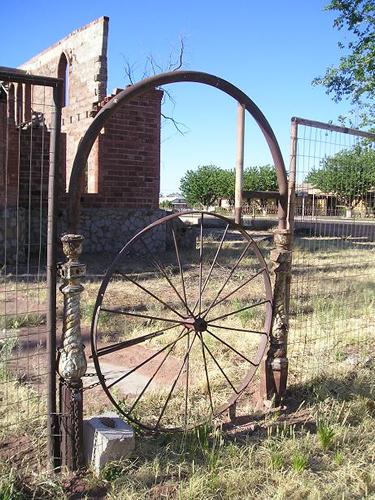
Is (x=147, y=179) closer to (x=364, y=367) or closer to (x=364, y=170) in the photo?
(x=364, y=170)

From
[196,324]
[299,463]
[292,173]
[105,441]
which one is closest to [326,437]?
[299,463]

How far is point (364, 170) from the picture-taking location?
548 centimetres

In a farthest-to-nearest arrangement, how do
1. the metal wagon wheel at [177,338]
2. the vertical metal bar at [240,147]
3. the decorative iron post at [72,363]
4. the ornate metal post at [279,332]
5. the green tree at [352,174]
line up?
the green tree at [352,174] < the ornate metal post at [279,332] < the vertical metal bar at [240,147] < the metal wagon wheel at [177,338] < the decorative iron post at [72,363]

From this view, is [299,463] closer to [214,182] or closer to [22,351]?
[22,351]

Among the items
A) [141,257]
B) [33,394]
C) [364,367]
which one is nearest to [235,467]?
[33,394]

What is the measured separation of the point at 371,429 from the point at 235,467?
1100mm

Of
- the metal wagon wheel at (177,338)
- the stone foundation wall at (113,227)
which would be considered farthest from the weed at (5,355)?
the stone foundation wall at (113,227)

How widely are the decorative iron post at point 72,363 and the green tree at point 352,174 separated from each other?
110 inches

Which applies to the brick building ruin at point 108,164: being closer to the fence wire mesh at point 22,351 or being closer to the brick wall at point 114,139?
the brick wall at point 114,139

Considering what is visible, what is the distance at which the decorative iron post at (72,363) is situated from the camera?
277cm

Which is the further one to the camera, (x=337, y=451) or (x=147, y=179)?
(x=147, y=179)

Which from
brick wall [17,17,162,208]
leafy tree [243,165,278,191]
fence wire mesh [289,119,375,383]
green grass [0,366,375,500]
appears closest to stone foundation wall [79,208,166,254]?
brick wall [17,17,162,208]

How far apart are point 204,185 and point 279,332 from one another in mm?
53397

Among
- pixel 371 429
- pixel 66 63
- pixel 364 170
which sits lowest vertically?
pixel 371 429
